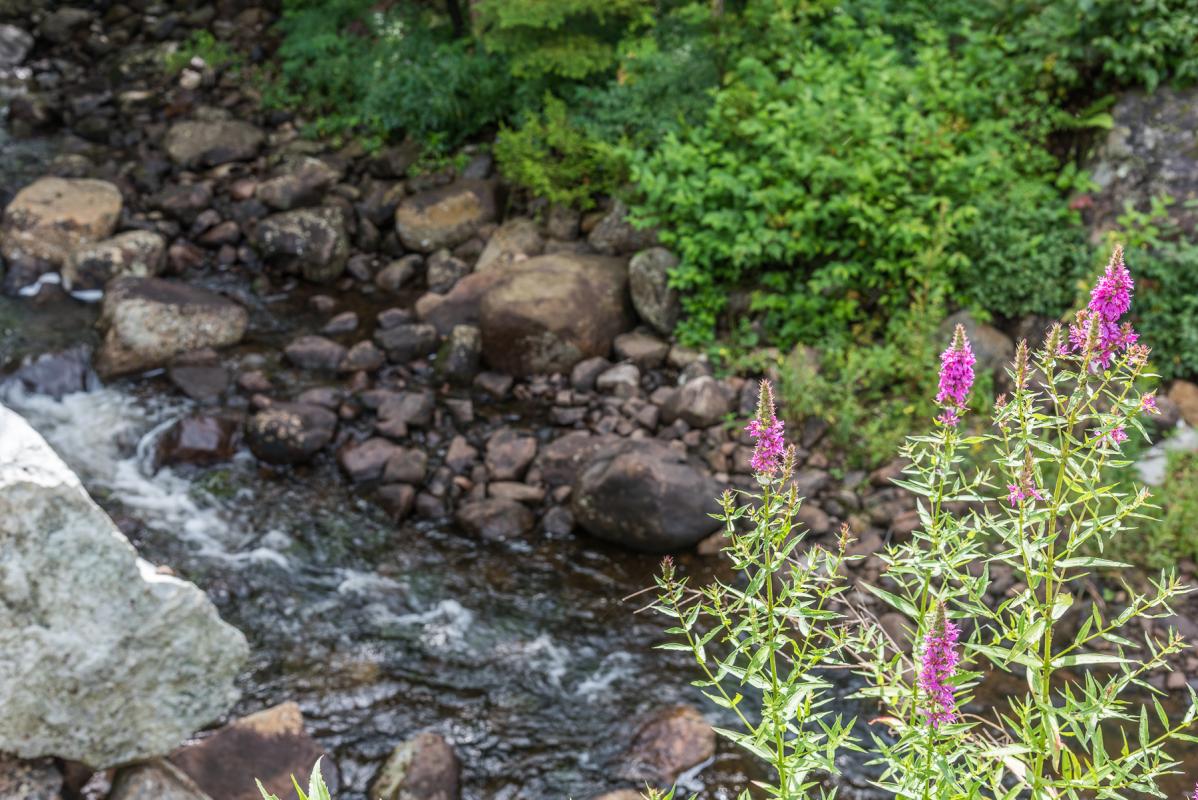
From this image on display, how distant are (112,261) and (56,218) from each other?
95 cm

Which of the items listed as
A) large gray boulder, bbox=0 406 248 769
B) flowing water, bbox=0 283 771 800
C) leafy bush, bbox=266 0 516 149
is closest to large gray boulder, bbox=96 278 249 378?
flowing water, bbox=0 283 771 800

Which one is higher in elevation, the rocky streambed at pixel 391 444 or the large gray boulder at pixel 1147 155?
the large gray boulder at pixel 1147 155

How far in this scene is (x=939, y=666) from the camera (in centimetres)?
210

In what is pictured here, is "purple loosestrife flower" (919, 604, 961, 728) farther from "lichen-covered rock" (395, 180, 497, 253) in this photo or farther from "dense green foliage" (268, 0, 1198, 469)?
"lichen-covered rock" (395, 180, 497, 253)

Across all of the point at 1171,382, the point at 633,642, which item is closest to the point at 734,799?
the point at 633,642

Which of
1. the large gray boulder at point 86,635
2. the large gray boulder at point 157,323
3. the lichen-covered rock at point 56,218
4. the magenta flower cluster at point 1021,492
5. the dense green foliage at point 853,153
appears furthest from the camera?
the lichen-covered rock at point 56,218

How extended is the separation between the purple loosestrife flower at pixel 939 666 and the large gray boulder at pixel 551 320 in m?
6.68

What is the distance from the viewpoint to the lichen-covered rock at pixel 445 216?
1053cm

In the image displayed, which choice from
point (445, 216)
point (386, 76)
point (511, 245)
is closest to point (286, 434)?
point (511, 245)

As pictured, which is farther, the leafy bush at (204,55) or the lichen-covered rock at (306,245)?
the leafy bush at (204,55)

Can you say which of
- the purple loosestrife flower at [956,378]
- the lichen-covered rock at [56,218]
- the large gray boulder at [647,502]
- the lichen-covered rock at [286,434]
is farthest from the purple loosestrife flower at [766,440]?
the lichen-covered rock at [56,218]

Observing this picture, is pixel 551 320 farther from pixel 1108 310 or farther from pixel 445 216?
pixel 1108 310

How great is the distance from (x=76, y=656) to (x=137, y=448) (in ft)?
13.7

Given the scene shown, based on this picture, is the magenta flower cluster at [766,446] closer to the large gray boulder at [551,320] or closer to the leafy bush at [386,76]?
the large gray boulder at [551,320]
